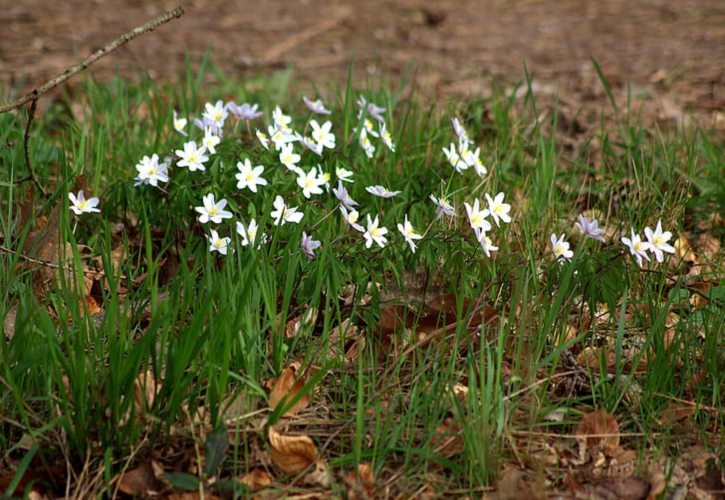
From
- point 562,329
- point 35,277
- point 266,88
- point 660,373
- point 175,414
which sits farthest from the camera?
point 266,88

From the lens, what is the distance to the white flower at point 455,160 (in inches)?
112

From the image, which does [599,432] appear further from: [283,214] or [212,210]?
[212,210]

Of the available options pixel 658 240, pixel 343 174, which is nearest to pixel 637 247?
pixel 658 240

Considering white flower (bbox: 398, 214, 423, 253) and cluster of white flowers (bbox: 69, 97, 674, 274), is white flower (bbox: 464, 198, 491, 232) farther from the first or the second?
white flower (bbox: 398, 214, 423, 253)

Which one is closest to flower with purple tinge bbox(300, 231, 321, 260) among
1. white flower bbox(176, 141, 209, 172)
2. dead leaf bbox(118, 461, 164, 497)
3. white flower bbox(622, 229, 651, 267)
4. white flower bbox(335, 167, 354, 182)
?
white flower bbox(335, 167, 354, 182)

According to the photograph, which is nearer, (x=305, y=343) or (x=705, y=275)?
(x=305, y=343)

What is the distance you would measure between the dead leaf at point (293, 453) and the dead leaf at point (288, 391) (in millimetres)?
109

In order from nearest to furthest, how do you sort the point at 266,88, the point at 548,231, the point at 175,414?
the point at 175,414, the point at 548,231, the point at 266,88

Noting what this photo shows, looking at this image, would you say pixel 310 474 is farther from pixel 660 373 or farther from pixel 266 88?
pixel 266 88

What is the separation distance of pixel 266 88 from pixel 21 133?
146cm

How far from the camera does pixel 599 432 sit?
2.09 m

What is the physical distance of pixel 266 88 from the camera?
4.37 metres

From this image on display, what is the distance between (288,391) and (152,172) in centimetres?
91

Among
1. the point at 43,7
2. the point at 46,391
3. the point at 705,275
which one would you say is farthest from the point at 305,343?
the point at 43,7
